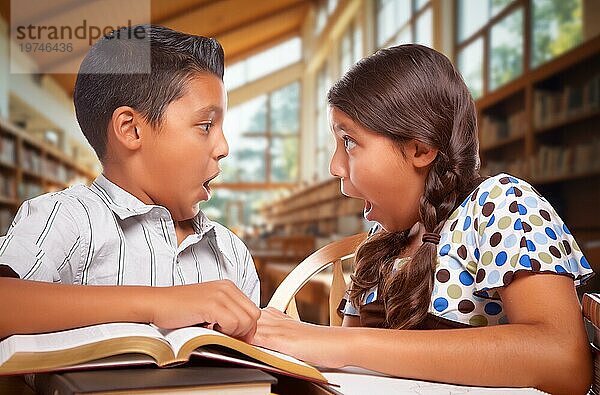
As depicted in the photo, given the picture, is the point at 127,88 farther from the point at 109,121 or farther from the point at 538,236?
the point at 538,236

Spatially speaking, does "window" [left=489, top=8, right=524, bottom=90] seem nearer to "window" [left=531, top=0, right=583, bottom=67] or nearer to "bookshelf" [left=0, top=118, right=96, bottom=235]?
"window" [left=531, top=0, right=583, bottom=67]

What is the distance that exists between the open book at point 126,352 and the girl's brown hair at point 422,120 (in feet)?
1.25

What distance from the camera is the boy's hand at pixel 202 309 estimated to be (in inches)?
25.5

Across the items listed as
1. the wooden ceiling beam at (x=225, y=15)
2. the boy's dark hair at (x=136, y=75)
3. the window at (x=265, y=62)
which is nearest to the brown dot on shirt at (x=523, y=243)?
the boy's dark hair at (x=136, y=75)

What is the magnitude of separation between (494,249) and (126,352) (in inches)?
18.3

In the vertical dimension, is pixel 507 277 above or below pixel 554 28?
below

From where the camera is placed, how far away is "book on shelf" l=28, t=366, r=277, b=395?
18.7 inches

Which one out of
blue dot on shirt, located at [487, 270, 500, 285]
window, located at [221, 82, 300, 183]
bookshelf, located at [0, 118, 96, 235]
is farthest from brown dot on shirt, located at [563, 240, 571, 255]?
window, located at [221, 82, 300, 183]

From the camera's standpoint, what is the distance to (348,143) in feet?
3.20

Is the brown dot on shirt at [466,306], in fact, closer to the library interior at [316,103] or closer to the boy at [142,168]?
the boy at [142,168]

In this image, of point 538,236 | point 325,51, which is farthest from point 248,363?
point 325,51

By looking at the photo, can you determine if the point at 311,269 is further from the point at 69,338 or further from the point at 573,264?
the point at 69,338

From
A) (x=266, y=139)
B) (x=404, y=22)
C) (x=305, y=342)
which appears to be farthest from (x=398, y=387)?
(x=266, y=139)

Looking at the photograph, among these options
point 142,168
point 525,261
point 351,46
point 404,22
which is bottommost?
point 525,261
